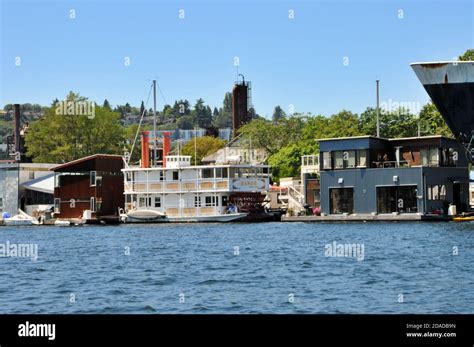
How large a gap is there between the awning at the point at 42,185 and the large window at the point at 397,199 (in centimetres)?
3902

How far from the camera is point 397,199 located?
63969 mm

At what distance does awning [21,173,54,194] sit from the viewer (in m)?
88.4

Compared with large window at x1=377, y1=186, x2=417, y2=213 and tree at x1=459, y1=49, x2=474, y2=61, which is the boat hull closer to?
large window at x1=377, y1=186, x2=417, y2=213

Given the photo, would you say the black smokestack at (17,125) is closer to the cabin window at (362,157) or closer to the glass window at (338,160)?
the glass window at (338,160)

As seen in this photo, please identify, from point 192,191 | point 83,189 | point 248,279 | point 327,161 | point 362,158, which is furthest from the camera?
point 83,189

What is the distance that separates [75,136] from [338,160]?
5093 centimetres

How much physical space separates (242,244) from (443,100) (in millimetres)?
20535

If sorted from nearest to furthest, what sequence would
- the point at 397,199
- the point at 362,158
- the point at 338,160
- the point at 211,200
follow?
the point at 397,199
the point at 362,158
the point at 338,160
the point at 211,200

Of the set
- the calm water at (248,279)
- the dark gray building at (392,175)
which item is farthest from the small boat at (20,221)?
the calm water at (248,279)

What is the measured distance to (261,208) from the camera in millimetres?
73875

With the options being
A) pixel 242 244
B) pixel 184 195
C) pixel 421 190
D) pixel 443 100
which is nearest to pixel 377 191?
pixel 421 190

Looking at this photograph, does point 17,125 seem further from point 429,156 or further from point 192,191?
point 429,156

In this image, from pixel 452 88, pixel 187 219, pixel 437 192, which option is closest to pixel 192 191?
pixel 187 219
